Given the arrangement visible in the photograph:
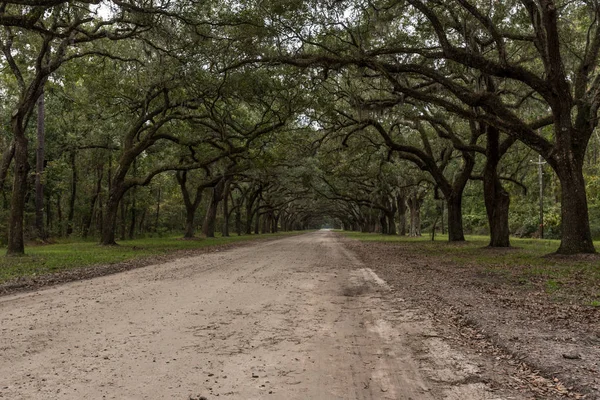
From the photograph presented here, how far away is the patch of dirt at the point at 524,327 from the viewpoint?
3680 mm

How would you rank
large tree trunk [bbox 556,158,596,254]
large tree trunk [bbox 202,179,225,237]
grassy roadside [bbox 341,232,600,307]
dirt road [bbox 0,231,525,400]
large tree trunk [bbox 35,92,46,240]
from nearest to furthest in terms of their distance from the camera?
dirt road [bbox 0,231,525,400] < grassy roadside [bbox 341,232,600,307] < large tree trunk [bbox 556,158,596,254] < large tree trunk [bbox 35,92,46,240] < large tree trunk [bbox 202,179,225,237]

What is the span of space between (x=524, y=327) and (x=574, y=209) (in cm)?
972

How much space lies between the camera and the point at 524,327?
5281mm

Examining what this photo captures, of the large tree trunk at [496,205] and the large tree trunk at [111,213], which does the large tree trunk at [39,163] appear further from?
the large tree trunk at [496,205]

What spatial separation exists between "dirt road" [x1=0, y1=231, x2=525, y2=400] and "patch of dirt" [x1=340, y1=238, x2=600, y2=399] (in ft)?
1.39

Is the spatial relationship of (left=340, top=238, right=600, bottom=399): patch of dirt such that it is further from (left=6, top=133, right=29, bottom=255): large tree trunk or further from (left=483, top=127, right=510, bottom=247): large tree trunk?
(left=6, top=133, right=29, bottom=255): large tree trunk

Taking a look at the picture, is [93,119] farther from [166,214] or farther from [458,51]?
[166,214]

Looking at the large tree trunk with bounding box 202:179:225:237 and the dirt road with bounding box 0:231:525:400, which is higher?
the large tree trunk with bounding box 202:179:225:237

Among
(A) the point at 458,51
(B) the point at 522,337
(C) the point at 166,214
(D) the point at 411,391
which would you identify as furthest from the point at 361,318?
(C) the point at 166,214

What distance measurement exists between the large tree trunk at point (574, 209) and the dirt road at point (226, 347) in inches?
333

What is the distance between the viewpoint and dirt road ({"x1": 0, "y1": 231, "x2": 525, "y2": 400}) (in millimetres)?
3480

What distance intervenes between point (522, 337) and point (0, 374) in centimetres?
523

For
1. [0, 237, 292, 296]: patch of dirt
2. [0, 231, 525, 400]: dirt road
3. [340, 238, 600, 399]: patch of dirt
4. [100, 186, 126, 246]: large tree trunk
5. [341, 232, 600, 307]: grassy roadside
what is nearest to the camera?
[0, 231, 525, 400]: dirt road

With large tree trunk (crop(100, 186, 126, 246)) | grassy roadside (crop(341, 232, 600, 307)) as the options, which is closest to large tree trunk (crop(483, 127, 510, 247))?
grassy roadside (crop(341, 232, 600, 307))
